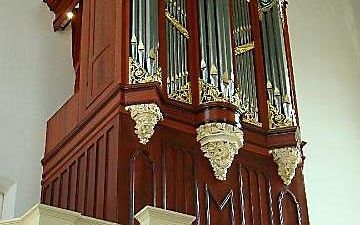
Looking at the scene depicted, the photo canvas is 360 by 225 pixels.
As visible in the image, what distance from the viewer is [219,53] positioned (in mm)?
8375

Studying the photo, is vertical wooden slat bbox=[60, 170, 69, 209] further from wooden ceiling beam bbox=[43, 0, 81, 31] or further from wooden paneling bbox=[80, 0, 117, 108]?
wooden ceiling beam bbox=[43, 0, 81, 31]

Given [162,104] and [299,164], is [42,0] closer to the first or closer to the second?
[162,104]

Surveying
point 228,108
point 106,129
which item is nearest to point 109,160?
point 106,129

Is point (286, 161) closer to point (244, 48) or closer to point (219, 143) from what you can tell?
point (219, 143)

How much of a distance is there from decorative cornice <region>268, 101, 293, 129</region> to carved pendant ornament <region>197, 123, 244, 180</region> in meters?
0.80

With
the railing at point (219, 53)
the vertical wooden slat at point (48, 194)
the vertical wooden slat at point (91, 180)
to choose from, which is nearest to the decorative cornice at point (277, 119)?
the railing at point (219, 53)

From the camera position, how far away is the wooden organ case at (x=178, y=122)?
291 inches
